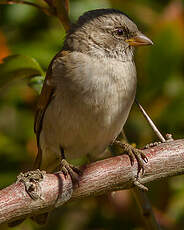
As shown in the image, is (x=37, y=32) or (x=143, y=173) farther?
(x=37, y=32)

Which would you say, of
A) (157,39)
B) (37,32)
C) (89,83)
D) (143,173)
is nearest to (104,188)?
(143,173)

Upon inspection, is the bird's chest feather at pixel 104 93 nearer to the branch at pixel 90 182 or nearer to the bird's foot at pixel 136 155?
the bird's foot at pixel 136 155

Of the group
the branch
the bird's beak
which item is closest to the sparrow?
the bird's beak

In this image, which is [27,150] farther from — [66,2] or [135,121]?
[66,2]

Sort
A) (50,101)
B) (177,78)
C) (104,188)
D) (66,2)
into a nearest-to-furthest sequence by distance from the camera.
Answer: (104,188) < (66,2) < (50,101) < (177,78)

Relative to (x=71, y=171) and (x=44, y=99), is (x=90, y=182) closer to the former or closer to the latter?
(x=71, y=171)

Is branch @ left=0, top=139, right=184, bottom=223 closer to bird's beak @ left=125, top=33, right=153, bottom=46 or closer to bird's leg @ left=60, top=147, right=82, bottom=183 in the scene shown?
bird's leg @ left=60, top=147, right=82, bottom=183

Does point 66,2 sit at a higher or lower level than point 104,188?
higher
